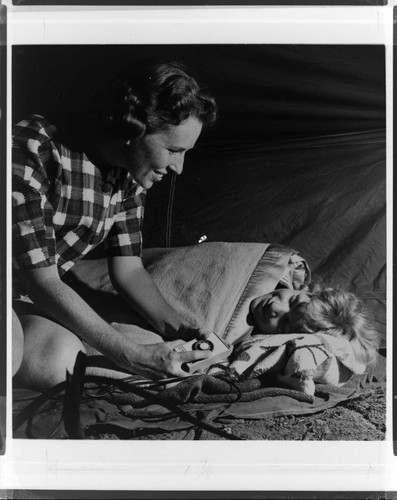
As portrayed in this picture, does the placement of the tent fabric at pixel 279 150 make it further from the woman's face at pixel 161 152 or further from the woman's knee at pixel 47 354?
the woman's knee at pixel 47 354

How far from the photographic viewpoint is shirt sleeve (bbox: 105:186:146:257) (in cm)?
160

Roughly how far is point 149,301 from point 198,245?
17 cm

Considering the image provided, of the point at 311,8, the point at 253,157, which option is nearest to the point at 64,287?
the point at 253,157

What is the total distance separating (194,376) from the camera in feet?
5.14

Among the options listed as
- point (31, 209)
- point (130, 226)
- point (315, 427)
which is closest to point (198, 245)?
point (130, 226)

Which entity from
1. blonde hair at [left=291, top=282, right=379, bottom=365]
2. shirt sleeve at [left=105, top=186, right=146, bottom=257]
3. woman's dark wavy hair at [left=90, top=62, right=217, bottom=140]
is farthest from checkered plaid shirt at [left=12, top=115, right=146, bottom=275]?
blonde hair at [left=291, top=282, right=379, bottom=365]

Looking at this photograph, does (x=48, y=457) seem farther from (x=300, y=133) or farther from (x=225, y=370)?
(x=300, y=133)

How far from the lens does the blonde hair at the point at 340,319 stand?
158 centimetres

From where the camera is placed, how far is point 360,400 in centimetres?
158

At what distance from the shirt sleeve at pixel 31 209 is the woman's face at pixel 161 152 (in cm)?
21

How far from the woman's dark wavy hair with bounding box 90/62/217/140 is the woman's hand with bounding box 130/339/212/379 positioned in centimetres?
50

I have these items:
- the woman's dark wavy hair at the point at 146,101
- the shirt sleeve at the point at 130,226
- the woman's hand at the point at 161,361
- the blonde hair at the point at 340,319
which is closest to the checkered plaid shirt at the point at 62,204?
the shirt sleeve at the point at 130,226

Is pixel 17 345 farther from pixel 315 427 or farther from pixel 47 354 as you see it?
pixel 315 427

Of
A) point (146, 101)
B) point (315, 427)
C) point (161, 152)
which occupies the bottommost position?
point (315, 427)
